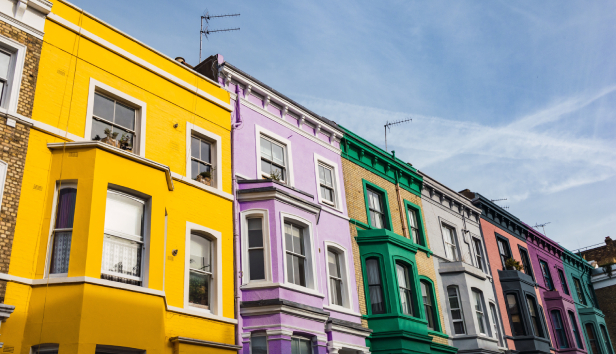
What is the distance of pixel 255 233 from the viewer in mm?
17578

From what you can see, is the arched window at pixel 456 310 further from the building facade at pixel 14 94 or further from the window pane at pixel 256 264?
the building facade at pixel 14 94

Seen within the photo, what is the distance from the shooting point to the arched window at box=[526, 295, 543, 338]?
2944 centimetres

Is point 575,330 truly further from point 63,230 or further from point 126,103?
point 63,230

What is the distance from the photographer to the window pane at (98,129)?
14.6 metres

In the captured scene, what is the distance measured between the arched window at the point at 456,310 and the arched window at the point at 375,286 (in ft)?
16.5

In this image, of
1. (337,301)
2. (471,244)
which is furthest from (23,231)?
(471,244)

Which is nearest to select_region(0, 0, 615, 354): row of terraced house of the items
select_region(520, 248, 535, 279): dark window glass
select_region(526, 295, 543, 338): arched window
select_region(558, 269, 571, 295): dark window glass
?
select_region(526, 295, 543, 338): arched window

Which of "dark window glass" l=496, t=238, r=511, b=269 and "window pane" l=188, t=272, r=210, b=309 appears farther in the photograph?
"dark window glass" l=496, t=238, r=511, b=269

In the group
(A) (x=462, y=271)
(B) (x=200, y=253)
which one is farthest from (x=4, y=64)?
(A) (x=462, y=271)

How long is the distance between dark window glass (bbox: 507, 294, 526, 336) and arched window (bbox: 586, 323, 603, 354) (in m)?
10.4

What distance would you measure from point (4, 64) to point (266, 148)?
8958 millimetres

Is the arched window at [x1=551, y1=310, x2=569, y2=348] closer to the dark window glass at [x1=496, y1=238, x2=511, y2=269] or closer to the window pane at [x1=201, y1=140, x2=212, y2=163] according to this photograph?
the dark window glass at [x1=496, y1=238, x2=511, y2=269]

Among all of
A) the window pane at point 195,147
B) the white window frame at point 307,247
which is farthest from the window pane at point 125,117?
the white window frame at point 307,247

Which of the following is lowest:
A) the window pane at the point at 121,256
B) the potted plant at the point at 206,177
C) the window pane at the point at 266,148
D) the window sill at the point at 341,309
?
the window sill at the point at 341,309
